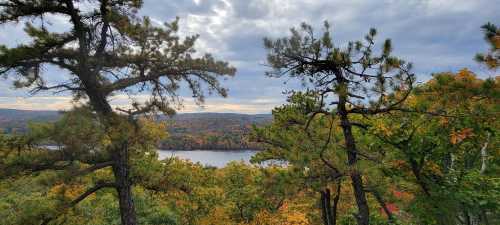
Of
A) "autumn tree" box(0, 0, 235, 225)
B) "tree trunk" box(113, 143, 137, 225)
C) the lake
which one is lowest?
the lake

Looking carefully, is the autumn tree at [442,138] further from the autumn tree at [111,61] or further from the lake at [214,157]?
the lake at [214,157]

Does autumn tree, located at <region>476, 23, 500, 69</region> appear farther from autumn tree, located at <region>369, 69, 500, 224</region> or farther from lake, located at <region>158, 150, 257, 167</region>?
lake, located at <region>158, 150, 257, 167</region>

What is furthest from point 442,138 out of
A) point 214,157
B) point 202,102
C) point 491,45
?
point 214,157

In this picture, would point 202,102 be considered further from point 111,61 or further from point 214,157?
point 214,157

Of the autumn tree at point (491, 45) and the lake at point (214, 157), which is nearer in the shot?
the autumn tree at point (491, 45)

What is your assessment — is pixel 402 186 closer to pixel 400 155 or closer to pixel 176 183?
pixel 400 155

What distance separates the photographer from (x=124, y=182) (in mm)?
10000

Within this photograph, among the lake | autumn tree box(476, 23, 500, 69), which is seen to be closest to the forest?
autumn tree box(476, 23, 500, 69)

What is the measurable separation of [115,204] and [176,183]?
39.5 feet

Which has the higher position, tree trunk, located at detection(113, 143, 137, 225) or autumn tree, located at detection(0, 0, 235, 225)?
autumn tree, located at detection(0, 0, 235, 225)

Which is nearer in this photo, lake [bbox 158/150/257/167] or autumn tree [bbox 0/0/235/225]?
autumn tree [bbox 0/0/235/225]

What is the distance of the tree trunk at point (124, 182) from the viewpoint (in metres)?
9.88

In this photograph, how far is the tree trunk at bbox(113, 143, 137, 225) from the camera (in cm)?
988

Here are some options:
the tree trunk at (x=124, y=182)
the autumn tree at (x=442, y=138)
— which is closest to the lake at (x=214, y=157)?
the autumn tree at (x=442, y=138)
